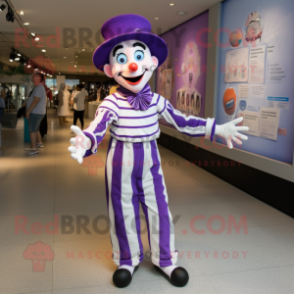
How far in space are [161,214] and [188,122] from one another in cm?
61

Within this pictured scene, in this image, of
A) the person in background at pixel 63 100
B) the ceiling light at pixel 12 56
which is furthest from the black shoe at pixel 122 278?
the person in background at pixel 63 100

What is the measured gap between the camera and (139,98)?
6.82 ft

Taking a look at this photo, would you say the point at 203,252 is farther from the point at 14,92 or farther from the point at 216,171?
the point at 14,92

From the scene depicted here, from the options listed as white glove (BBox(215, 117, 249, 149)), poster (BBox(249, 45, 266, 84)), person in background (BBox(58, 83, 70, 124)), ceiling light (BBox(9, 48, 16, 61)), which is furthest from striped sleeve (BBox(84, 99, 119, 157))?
person in background (BBox(58, 83, 70, 124))

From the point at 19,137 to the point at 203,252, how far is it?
22.6 ft

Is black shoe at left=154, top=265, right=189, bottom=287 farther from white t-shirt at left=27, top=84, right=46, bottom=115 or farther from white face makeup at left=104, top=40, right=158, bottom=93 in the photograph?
white t-shirt at left=27, top=84, right=46, bottom=115

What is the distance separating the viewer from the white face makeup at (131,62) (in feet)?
6.85

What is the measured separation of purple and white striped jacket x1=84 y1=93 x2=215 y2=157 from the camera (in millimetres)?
1996

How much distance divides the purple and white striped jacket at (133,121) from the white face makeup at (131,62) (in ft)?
0.35

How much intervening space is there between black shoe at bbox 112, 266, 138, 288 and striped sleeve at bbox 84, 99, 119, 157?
78 cm

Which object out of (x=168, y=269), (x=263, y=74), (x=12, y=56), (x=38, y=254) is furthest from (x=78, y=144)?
(x=12, y=56)

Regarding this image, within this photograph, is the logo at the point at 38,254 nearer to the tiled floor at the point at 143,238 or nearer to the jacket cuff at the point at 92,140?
the tiled floor at the point at 143,238

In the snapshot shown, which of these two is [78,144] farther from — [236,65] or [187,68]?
[187,68]

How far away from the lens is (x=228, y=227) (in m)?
3.06
